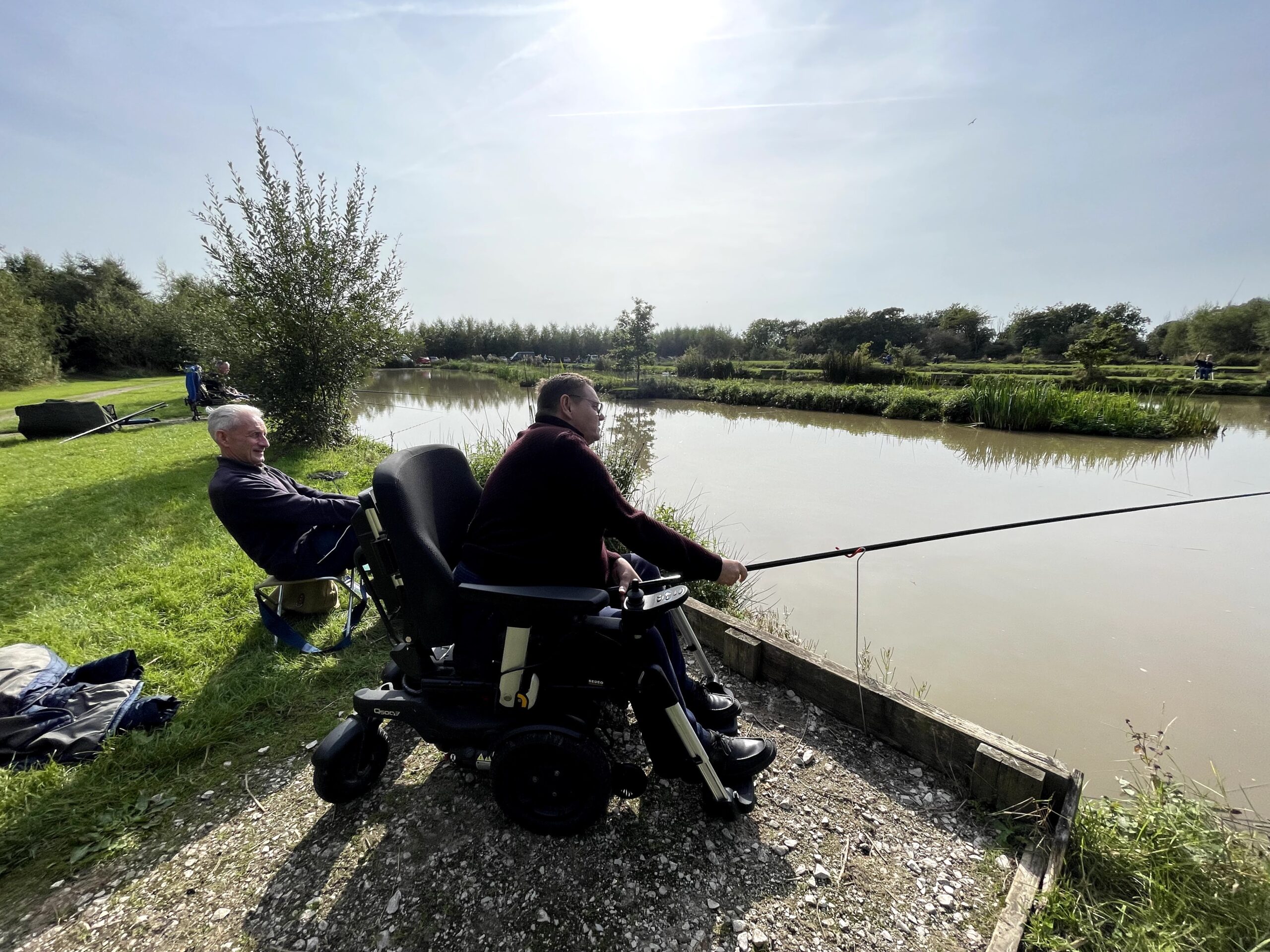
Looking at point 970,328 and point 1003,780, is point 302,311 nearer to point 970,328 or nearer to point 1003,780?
point 1003,780

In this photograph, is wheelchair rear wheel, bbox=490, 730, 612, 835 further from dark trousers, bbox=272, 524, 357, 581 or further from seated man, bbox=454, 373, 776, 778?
dark trousers, bbox=272, 524, 357, 581

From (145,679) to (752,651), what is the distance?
3.32 metres

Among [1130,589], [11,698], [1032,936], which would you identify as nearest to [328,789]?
[11,698]

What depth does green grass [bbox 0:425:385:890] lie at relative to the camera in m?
2.03

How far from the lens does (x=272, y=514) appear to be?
115 inches

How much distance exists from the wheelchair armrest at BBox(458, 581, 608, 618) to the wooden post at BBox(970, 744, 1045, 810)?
65.7 inches

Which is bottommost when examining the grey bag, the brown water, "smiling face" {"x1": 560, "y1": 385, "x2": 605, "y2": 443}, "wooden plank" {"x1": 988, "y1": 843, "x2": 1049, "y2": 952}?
the brown water

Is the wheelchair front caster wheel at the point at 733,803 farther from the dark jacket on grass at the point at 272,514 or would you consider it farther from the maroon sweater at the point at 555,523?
the dark jacket on grass at the point at 272,514

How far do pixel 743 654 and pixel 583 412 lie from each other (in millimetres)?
1727

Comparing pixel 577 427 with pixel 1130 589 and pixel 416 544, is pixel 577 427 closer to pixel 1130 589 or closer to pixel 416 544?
pixel 416 544

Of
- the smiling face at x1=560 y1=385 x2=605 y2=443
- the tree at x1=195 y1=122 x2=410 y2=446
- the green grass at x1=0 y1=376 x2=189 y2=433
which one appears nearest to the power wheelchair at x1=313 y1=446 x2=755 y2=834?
the smiling face at x1=560 y1=385 x2=605 y2=443

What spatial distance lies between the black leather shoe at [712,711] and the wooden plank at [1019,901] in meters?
0.96

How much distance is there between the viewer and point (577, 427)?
2049 millimetres

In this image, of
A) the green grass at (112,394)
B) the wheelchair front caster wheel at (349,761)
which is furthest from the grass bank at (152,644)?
the green grass at (112,394)
